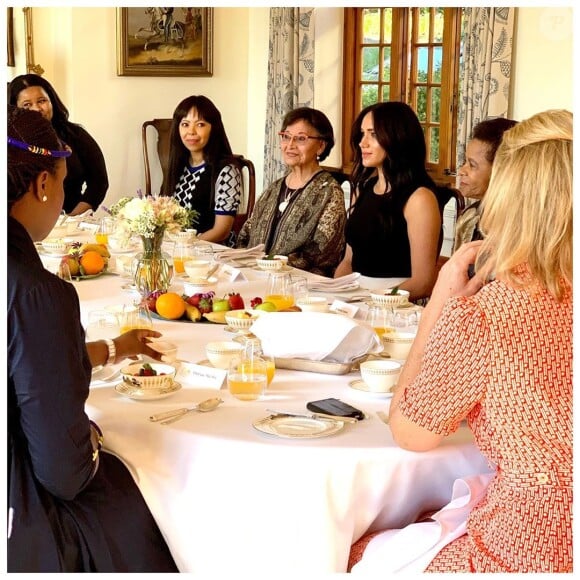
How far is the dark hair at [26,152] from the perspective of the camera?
1.78 metres

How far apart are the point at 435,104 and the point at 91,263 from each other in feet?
11.0

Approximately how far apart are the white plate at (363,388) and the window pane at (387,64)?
188 inches

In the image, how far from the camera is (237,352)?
2.32m

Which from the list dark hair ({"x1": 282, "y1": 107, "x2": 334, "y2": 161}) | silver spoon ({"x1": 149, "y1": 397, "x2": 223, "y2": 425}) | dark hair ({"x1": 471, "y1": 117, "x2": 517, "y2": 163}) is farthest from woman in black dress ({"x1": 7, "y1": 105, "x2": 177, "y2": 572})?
dark hair ({"x1": 282, "y1": 107, "x2": 334, "y2": 161})

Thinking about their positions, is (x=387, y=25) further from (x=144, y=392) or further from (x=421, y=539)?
(x=421, y=539)

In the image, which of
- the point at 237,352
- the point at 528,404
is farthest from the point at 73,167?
the point at 528,404

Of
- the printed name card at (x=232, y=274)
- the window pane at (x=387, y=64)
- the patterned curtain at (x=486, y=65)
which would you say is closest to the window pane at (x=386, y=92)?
the window pane at (x=387, y=64)

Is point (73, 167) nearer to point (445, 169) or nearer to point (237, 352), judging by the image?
point (445, 169)

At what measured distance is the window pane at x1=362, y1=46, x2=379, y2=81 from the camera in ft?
22.3

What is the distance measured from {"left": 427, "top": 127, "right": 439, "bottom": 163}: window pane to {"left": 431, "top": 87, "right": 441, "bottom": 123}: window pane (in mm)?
67

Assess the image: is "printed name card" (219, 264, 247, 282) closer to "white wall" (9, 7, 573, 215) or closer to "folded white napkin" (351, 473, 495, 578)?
"folded white napkin" (351, 473, 495, 578)

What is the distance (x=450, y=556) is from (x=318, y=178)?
2.96m

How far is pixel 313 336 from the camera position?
229 cm

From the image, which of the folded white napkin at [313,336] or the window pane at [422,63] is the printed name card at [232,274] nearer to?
the folded white napkin at [313,336]
